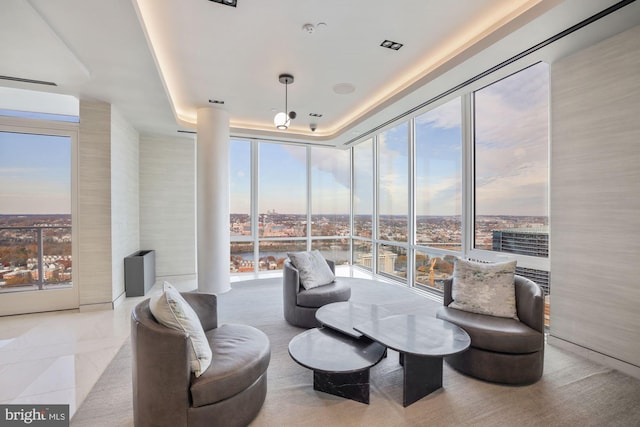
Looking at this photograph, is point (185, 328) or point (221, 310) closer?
point (185, 328)

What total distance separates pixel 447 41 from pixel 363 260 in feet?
15.8

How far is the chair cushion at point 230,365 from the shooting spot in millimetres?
1718

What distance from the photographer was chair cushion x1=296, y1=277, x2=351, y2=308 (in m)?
3.46

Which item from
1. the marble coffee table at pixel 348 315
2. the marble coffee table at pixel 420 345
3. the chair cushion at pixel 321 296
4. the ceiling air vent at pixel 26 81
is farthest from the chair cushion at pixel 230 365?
the ceiling air vent at pixel 26 81

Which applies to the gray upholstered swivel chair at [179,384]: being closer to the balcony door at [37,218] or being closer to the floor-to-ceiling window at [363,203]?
the balcony door at [37,218]

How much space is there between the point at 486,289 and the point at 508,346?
586 millimetres

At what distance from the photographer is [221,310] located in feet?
13.6

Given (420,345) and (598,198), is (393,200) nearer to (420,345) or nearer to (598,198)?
(598,198)

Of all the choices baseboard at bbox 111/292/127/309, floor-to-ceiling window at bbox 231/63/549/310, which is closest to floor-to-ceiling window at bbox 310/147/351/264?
floor-to-ceiling window at bbox 231/63/549/310

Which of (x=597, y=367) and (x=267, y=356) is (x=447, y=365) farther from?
(x=267, y=356)

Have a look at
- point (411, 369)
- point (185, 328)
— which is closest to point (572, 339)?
point (411, 369)

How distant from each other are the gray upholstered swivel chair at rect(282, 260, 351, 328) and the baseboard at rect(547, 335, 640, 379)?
220 centimetres

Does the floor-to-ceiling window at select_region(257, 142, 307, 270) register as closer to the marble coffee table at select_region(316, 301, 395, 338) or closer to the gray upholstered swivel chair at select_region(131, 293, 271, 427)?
the marble coffee table at select_region(316, 301, 395, 338)

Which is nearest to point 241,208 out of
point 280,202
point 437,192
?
point 280,202
